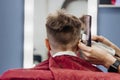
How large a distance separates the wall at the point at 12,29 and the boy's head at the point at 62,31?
1507 mm

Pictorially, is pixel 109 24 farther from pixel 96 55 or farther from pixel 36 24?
pixel 96 55

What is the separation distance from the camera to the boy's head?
1225 millimetres

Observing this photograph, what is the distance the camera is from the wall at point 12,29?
275cm

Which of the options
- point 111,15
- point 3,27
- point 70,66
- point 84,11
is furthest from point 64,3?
point 70,66

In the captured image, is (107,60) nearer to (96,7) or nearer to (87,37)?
(87,37)

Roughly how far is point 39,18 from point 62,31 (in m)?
1.46

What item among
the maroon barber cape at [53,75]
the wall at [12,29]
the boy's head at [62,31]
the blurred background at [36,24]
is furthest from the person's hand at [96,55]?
the wall at [12,29]

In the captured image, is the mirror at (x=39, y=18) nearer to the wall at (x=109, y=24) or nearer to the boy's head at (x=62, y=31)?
the wall at (x=109, y=24)

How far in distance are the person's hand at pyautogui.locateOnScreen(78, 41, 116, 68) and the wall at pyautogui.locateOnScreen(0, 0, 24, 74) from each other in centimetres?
153

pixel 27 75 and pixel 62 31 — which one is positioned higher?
pixel 62 31

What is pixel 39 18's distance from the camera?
268 cm

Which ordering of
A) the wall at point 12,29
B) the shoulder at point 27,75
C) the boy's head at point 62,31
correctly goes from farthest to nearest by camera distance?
the wall at point 12,29 → the boy's head at point 62,31 → the shoulder at point 27,75

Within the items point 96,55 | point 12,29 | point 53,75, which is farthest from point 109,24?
point 53,75

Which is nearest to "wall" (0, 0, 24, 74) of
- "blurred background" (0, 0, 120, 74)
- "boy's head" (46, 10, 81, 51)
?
"blurred background" (0, 0, 120, 74)
